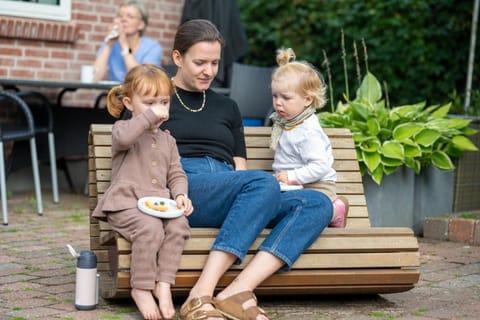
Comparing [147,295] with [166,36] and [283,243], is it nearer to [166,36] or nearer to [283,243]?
[283,243]

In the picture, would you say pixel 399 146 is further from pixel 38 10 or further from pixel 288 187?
pixel 38 10

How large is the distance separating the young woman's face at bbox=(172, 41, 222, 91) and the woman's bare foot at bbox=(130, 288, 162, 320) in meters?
1.01

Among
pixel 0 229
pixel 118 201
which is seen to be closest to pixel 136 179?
pixel 118 201

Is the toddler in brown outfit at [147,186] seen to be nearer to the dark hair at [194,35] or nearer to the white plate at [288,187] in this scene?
the dark hair at [194,35]

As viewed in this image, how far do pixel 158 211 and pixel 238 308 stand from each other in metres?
0.47

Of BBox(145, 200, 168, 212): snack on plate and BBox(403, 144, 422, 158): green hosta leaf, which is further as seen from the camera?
BBox(403, 144, 422, 158): green hosta leaf

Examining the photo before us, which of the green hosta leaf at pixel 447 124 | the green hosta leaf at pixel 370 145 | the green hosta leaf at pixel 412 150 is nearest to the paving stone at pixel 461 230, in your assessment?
the green hosta leaf at pixel 412 150

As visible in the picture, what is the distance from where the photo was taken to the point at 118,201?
350 cm

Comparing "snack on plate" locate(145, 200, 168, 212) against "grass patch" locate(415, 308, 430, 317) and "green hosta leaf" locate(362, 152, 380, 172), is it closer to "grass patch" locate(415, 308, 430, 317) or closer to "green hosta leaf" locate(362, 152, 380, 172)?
"grass patch" locate(415, 308, 430, 317)

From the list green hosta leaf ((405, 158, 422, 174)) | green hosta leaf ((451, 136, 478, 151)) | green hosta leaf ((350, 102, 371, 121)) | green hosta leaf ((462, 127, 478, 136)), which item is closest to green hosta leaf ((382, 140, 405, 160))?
green hosta leaf ((405, 158, 422, 174))

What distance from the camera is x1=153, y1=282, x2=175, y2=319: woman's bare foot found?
3.37 meters

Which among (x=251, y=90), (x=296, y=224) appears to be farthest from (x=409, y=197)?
(x=296, y=224)

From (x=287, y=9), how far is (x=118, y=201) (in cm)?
742

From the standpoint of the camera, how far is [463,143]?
5.97 metres
